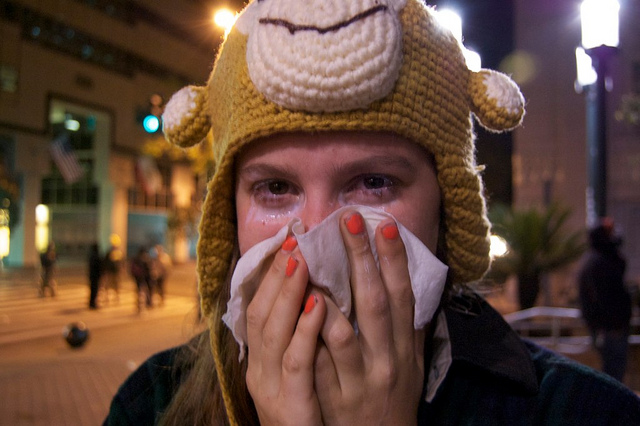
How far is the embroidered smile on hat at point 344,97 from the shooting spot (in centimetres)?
118

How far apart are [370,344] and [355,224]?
285 millimetres

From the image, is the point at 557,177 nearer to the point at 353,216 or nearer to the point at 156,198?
the point at 353,216

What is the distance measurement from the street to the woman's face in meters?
0.82

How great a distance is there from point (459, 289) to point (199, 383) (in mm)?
882

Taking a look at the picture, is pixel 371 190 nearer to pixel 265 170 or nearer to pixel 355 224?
pixel 355 224

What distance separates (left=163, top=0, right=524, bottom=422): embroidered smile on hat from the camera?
46.3 inches

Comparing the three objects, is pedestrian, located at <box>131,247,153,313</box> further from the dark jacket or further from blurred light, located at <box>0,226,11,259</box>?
the dark jacket

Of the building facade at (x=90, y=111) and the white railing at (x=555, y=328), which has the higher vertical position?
the building facade at (x=90, y=111)

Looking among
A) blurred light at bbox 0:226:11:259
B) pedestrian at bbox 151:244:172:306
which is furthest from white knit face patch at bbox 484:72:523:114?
blurred light at bbox 0:226:11:259

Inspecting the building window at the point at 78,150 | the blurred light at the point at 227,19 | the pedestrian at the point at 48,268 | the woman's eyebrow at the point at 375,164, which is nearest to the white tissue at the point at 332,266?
the woman's eyebrow at the point at 375,164

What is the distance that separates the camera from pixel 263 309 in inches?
A: 45.6

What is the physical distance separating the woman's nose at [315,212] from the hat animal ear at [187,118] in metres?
0.53

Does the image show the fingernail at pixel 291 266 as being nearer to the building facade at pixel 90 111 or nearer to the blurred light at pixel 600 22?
the blurred light at pixel 600 22

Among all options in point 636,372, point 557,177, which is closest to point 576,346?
point 636,372
